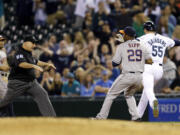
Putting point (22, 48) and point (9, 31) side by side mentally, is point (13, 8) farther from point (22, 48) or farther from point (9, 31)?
point (22, 48)

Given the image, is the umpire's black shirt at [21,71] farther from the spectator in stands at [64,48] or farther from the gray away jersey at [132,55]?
the spectator in stands at [64,48]

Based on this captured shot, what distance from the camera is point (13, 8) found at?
19797 mm

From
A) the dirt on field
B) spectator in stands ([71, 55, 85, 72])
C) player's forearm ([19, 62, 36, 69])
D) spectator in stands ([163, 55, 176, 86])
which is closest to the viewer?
the dirt on field

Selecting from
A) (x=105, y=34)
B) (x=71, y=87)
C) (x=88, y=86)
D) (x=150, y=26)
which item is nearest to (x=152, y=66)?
(x=150, y=26)

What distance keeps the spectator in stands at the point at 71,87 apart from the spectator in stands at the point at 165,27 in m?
3.37

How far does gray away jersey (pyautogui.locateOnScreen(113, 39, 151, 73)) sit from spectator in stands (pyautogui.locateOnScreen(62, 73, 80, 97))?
340 centimetres

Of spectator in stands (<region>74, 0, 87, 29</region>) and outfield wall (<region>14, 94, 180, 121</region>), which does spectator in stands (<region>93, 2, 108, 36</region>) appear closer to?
spectator in stands (<region>74, 0, 87, 29</region>)

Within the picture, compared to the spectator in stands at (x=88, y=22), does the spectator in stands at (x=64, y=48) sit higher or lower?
lower

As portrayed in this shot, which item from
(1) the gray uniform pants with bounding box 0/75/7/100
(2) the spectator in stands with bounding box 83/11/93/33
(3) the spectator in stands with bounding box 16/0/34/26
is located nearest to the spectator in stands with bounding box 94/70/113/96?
(1) the gray uniform pants with bounding box 0/75/7/100

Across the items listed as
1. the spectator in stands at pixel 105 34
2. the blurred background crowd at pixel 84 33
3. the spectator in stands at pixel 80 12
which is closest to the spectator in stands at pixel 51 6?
the blurred background crowd at pixel 84 33

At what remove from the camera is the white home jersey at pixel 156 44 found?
34.6 ft

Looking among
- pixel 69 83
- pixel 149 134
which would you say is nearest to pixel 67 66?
pixel 69 83

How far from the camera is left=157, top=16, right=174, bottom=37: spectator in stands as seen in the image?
15.3 m

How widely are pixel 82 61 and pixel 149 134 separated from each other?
7.38m
